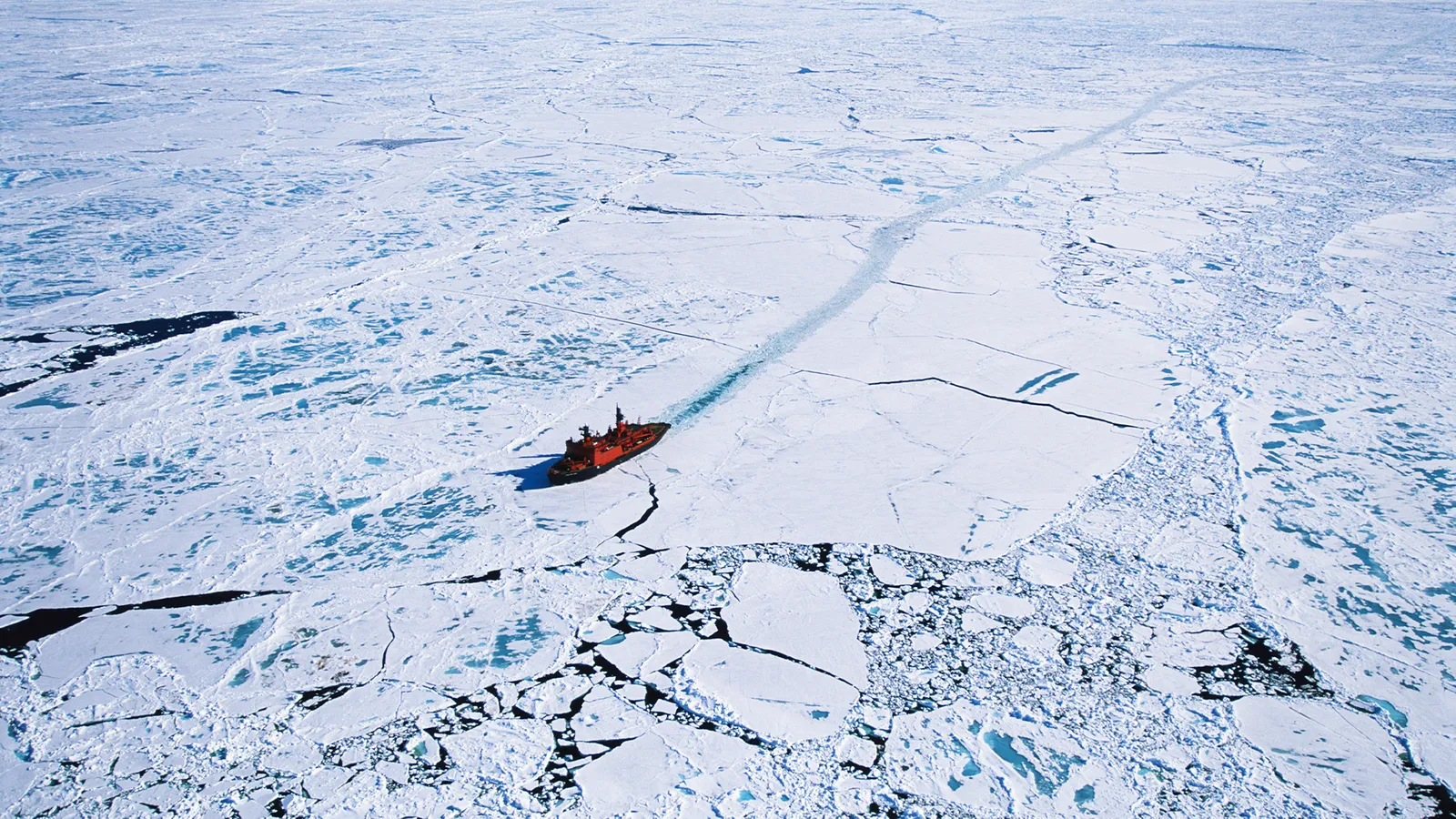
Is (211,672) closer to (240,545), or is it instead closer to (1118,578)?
(240,545)

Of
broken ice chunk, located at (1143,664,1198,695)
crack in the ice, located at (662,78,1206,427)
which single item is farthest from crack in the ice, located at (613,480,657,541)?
broken ice chunk, located at (1143,664,1198,695)

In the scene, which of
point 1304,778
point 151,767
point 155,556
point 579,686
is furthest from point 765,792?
point 155,556

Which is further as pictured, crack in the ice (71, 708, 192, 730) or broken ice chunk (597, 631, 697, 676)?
broken ice chunk (597, 631, 697, 676)

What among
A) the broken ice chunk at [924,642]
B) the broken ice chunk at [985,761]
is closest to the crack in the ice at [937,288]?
the broken ice chunk at [924,642]

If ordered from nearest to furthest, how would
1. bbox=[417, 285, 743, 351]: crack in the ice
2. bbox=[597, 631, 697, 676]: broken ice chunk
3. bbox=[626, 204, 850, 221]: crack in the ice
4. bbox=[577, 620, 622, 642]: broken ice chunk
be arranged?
bbox=[597, 631, 697, 676]: broken ice chunk
bbox=[577, 620, 622, 642]: broken ice chunk
bbox=[417, 285, 743, 351]: crack in the ice
bbox=[626, 204, 850, 221]: crack in the ice

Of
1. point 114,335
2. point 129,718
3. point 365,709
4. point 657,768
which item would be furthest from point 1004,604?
point 114,335

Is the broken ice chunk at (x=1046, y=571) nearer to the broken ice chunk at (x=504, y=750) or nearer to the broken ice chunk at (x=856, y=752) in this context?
the broken ice chunk at (x=856, y=752)

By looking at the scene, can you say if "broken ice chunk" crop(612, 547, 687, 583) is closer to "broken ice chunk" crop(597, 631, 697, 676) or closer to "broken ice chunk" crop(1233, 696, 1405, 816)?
"broken ice chunk" crop(597, 631, 697, 676)
